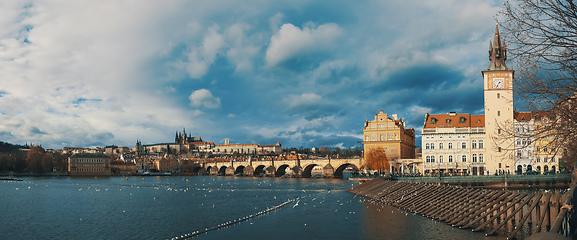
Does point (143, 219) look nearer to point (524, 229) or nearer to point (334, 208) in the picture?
point (334, 208)

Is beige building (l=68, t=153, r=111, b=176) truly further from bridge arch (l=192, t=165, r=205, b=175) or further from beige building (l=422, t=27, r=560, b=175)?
beige building (l=422, t=27, r=560, b=175)

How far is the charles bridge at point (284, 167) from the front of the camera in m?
110

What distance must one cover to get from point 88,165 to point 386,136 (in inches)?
4151

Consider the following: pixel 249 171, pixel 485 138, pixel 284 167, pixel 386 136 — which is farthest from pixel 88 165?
pixel 485 138

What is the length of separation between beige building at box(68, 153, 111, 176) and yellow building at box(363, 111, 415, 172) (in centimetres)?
9873

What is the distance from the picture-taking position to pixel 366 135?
96.9 m

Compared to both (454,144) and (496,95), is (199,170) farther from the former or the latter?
(496,95)

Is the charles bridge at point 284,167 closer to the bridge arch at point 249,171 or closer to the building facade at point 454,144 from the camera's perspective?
the bridge arch at point 249,171

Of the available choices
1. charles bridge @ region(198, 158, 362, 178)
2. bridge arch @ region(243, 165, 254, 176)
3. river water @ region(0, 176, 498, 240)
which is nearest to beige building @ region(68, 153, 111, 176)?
charles bridge @ region(198, 158, 362, 178)

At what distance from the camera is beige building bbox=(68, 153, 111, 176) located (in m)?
149

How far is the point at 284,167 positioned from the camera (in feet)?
431

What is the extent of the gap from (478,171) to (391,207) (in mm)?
45755

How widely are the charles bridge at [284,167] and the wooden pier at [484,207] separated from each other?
62104mm

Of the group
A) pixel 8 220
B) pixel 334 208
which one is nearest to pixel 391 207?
pixel 334 208
